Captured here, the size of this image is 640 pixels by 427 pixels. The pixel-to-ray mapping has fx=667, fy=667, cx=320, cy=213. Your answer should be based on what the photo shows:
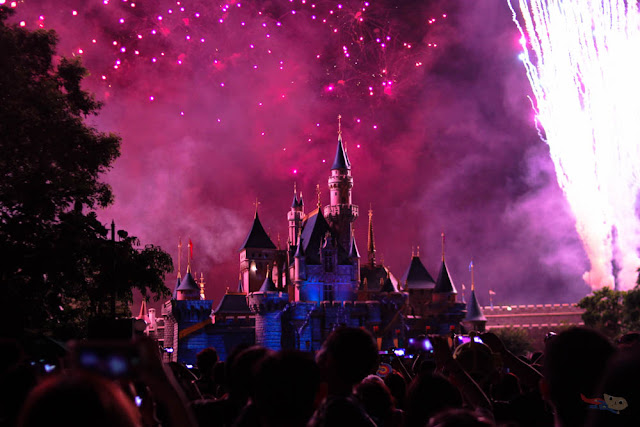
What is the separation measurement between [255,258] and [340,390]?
60.5 meters

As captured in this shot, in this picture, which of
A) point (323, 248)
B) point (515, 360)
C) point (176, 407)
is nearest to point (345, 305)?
point (323, 248)

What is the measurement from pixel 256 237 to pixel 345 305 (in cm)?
1302

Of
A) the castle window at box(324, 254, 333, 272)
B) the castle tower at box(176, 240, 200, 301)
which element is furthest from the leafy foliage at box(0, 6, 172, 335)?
the castle tower at box(176, 240, 200, 301)

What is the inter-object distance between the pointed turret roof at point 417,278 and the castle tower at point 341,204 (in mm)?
7974

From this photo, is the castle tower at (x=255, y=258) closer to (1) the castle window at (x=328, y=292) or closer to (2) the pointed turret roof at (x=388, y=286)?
(1) the castle window at (x=328, y=292)

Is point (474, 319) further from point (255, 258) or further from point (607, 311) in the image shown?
point (255, 258)

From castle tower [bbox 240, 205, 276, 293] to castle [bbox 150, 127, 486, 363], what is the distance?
0.10 meters

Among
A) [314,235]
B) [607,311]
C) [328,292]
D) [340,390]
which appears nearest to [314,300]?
[328,292]

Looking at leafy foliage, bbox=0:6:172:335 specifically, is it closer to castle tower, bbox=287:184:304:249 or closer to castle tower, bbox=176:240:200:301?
castle tower, bbox=176:240:200:301

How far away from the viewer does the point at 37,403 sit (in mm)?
1882

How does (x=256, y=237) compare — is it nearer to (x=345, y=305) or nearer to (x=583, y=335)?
(x=345, y=305)

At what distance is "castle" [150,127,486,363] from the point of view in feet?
185

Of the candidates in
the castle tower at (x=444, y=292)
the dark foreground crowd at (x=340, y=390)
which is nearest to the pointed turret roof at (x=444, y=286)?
the castle tower at (x=444, y=292)

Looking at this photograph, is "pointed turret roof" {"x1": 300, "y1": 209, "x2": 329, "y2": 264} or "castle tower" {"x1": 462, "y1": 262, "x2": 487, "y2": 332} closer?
"pointed turret roof" {"x1": 300, "y1": 209, "x2": 329, "y2": 264}
